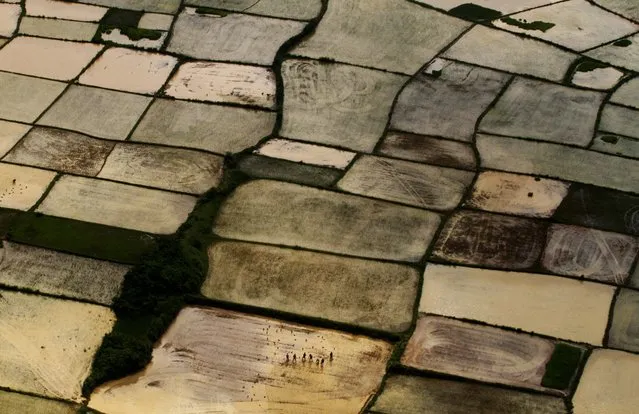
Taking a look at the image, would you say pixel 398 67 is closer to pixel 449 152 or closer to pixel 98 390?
pixel 449 152

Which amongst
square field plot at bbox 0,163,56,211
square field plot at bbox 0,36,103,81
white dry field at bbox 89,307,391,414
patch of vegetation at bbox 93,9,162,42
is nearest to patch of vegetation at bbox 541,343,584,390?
white dry field at bbox 89,307,391,414

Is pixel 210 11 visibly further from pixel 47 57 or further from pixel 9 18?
pixel 9 18

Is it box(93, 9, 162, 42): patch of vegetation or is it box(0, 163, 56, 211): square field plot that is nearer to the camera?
box(0, 163, 56, 211): square field plot

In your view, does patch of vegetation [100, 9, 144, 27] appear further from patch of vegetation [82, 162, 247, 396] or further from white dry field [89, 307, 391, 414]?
white dry field [89, 307, 391, 414]

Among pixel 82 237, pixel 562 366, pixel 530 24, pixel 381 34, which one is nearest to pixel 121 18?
pixel 381 34

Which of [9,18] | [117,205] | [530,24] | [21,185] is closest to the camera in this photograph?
[117,205]

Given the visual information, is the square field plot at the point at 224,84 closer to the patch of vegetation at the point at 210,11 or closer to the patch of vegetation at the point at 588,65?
the patch of vegetation at the point at 210,11

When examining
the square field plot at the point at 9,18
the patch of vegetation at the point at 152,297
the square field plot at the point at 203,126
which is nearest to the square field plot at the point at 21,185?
the square field plot at the point at 203,126
